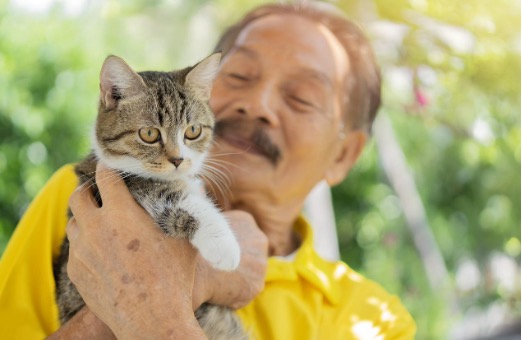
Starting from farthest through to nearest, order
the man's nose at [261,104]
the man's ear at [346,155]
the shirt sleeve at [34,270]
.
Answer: the man's ear at [346,155] → the man's nose at [261,104] → the shirt sleeve at [34,270]

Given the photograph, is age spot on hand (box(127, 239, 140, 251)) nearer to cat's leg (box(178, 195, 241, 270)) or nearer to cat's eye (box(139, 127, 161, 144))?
cat's leg (box(178, 195, 241, 270))

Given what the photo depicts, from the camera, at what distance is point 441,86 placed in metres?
3.92

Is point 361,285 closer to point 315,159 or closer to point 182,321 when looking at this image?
point 315,159

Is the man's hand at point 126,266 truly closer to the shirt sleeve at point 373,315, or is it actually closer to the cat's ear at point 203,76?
the cat's ear at point 203,76

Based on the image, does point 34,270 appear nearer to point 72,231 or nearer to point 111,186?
point 72,231

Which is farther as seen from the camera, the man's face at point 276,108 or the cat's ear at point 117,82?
the man's face at point 276,108

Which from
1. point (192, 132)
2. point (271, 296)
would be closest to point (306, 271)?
point (271, 296)

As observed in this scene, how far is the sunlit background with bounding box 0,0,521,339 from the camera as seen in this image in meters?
3.10

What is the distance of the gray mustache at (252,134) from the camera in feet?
5.69

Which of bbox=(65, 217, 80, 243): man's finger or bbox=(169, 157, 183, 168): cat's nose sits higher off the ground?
bbox=(169, 157, 183, 168): cat's nose

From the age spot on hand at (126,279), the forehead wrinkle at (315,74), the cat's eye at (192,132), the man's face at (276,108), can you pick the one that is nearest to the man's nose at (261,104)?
the man's face at (276,108)

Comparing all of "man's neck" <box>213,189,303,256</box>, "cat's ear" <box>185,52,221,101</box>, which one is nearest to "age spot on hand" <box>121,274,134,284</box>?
"cat's ear" <box>185,52,221,101</box>

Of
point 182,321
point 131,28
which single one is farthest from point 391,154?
point 182,321

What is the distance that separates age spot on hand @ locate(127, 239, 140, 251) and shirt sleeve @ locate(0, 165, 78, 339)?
0.44 metres
